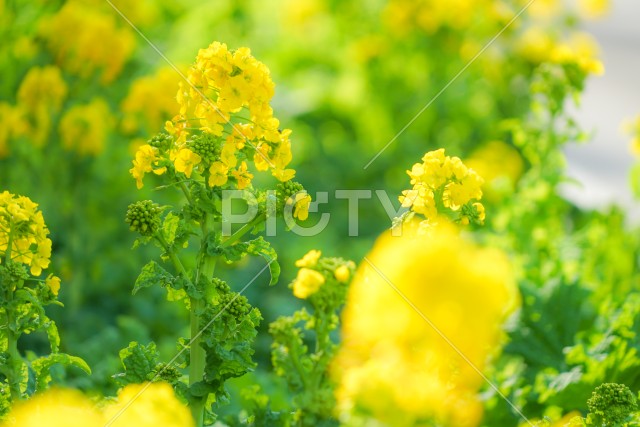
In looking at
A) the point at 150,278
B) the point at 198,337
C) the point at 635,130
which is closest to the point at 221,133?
the point at 150,278

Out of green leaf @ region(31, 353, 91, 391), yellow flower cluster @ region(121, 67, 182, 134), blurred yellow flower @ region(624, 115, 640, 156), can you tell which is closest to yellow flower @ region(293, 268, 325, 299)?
green leaf @ region(31, 353, 91, 391)

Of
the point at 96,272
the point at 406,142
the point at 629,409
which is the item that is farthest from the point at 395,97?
the point at 629,409

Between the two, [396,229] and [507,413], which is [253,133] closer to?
[396,229]

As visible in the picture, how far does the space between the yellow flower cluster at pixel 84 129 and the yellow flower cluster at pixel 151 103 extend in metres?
0.15

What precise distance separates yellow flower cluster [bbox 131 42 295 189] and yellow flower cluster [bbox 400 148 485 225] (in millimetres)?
342

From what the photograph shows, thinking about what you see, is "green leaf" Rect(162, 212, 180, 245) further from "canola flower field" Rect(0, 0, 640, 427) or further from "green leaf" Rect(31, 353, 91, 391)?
"green leaf" Rect(31, 353, 91, 391)

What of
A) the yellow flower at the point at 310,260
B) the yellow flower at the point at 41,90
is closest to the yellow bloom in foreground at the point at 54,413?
the yellow flower at the point at 310,260

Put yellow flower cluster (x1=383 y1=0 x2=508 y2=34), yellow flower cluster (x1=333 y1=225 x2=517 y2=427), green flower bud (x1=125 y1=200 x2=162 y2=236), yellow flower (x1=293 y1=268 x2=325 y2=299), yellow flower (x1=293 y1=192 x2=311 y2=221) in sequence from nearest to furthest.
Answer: yellow flower cluster (x1=333 y1=225 x2=517 y2=427), yellow flower (x1=293 y1=268 x2=325 y2=299), green flower bud (x1=125 y1=200 x2=162 y2=236), yellow flower (x1=293 y1=192 x2=311 y2=221), yellow flower cluster (x1=383 y1=0 x2=508 y2=34)

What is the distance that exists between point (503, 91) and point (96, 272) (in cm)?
375

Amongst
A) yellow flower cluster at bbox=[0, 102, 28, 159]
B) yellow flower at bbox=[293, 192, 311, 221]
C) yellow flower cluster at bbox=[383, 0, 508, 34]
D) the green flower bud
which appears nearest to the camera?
the green flower bud

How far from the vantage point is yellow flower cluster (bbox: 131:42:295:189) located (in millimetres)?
1936

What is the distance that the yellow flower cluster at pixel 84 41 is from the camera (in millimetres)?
3629

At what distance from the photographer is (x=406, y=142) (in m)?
5.84

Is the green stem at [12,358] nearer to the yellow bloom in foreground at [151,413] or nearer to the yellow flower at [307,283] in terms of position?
the yellow bloom in foreground at [151,413]
